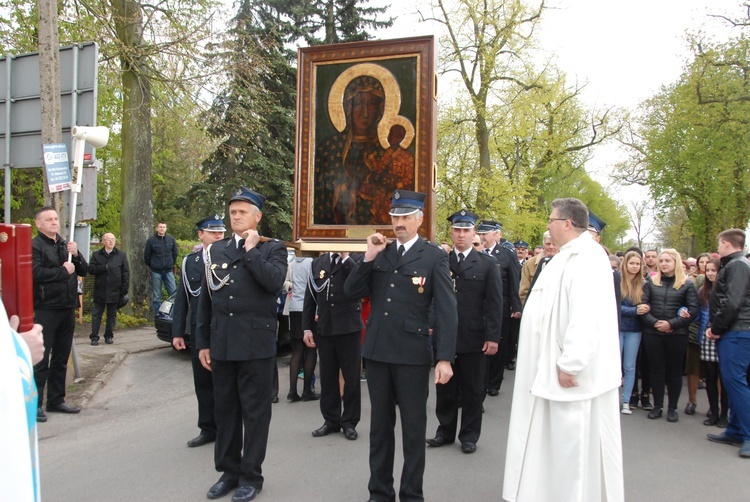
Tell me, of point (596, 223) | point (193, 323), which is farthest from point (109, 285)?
point (596, 223)

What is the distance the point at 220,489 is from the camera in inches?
173

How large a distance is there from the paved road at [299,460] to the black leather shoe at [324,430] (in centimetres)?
7

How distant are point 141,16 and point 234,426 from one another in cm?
1117

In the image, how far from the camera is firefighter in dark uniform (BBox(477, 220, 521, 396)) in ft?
26.9

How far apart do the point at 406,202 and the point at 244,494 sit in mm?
2490

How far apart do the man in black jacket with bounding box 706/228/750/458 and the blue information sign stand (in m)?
7.83

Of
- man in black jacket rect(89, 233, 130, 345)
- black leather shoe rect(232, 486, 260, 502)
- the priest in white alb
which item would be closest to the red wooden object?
black leather shoe rect(232, 486, 260, 502)

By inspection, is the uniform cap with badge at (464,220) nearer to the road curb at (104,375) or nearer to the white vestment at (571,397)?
the white vestment at (571,397)

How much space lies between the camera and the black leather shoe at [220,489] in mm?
4375

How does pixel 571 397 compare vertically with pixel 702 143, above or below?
below

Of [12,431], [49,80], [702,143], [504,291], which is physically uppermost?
[702,143]

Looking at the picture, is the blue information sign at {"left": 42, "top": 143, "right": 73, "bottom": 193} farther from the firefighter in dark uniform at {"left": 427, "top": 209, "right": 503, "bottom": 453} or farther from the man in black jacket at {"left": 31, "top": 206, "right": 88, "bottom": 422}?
the firefighter in dark uniform at {"left": 427, "top": 209, "right": 503, "bottom": 453}

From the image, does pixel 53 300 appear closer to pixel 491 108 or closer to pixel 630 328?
pixel 630 328

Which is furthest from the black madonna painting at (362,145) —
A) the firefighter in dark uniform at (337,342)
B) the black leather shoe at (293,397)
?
the black leather shoe at (293,397)
